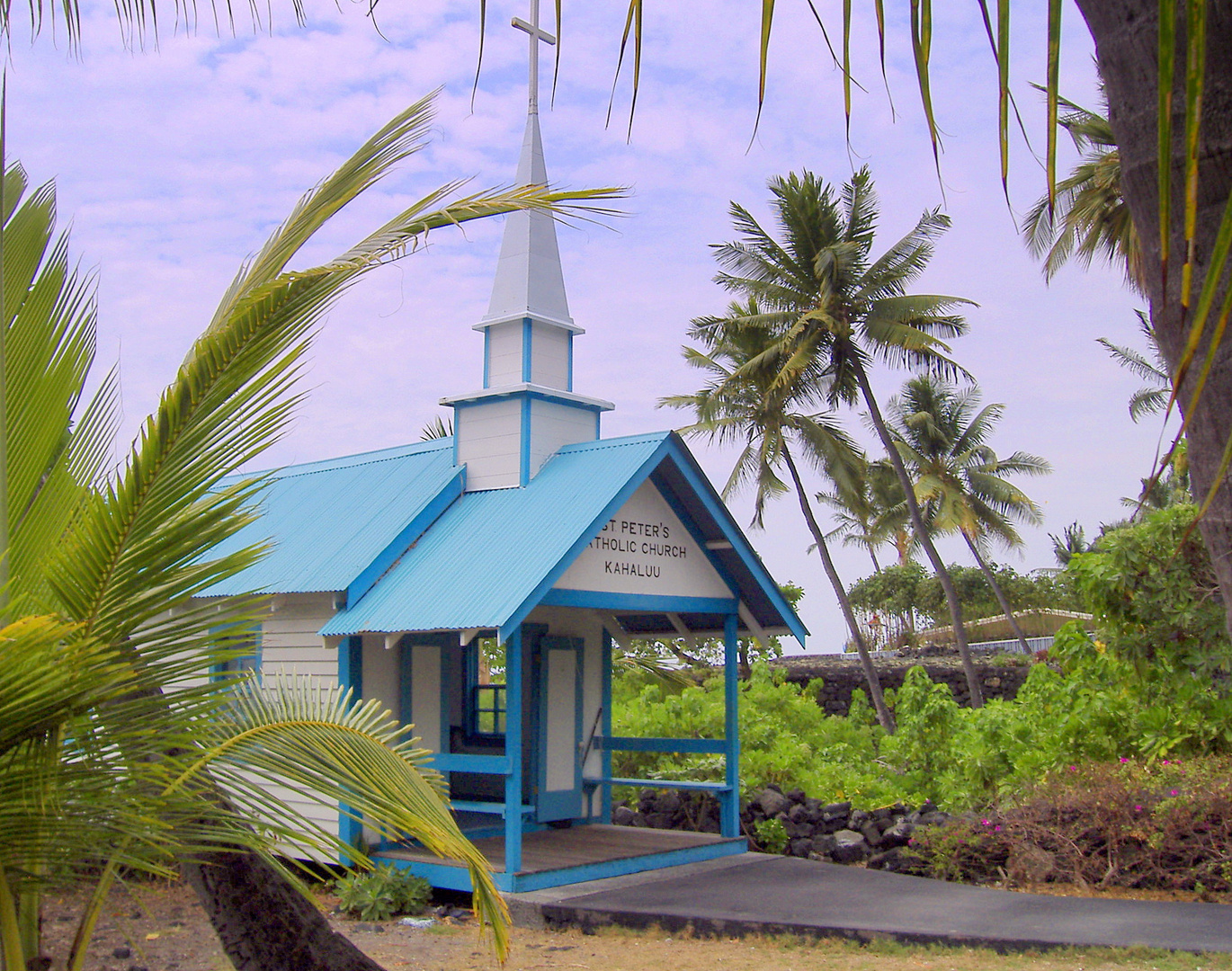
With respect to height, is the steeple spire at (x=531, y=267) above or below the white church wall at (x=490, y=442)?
above

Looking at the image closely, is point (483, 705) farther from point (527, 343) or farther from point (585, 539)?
point (527, 343)

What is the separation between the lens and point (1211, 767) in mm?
10211

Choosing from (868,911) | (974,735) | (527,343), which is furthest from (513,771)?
(974,735)

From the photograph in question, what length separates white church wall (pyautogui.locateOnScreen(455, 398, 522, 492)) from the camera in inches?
455

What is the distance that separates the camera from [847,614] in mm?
25656

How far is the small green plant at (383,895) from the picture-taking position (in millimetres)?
9422

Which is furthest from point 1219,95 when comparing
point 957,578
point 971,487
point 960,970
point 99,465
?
point 957,578

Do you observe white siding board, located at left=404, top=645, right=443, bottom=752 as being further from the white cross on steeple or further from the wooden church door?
the white cross on steeple

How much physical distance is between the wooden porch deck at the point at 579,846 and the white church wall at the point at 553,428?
3.59 m

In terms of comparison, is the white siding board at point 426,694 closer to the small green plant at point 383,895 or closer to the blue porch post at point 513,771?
the small green plant at point 383,895

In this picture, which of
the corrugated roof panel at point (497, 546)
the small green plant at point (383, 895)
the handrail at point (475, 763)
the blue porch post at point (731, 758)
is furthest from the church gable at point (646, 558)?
the small green plant at point (383, 895)

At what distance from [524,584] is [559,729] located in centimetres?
331

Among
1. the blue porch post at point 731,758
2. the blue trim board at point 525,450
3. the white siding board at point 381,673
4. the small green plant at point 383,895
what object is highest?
the blue trim board at point 525,450

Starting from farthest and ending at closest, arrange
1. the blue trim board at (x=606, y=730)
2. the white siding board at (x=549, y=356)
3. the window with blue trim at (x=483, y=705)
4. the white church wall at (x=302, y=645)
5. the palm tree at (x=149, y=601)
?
the blue trim board at (x=606, y=730)
the window with blue trim at (x=483, y=705)
the white siding board at (x=549, y=356)
the white church wall at (x=302, y=645)
the palm tree at (x=149, y=601)
